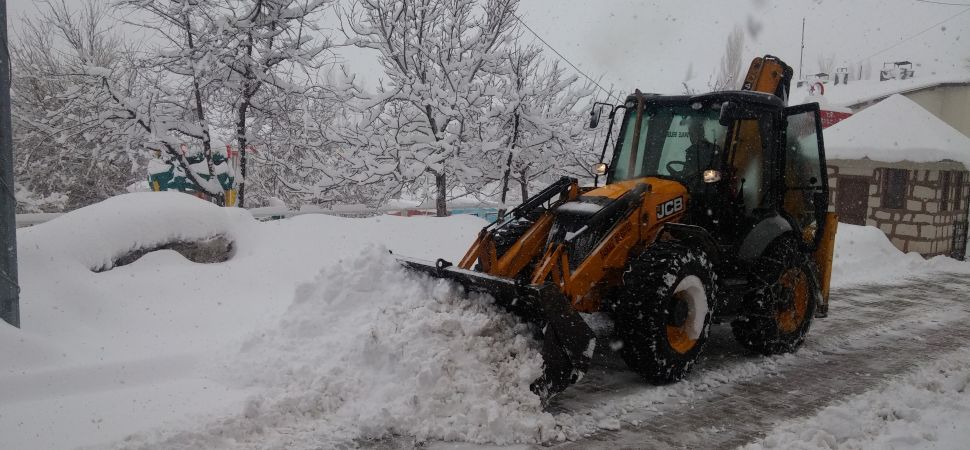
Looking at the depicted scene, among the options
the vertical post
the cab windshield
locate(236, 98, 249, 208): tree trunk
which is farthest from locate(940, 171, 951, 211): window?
the vertical post

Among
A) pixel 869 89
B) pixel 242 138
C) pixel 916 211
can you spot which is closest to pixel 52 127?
pixel 242 138

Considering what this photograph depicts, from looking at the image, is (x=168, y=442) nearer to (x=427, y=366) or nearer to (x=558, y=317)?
(x=427, y=366)

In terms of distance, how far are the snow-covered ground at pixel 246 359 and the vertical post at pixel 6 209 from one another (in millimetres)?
273

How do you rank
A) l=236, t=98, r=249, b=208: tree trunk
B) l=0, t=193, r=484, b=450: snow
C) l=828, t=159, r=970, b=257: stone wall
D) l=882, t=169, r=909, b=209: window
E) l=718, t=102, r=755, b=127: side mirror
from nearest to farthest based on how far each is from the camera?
l=0, t=193, r=484, b=450: snow, l=718, t=102, r=755, b=127: side mirror, l=236, t=98, r=249, b=208: tree trunk, l=828, t=159, r=970, b=257: stone wall, l=882, t=169, r=909, b=209: window

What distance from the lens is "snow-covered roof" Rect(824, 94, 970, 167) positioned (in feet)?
43.2

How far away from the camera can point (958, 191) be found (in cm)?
1431

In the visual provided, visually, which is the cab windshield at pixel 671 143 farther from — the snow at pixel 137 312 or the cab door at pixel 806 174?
the snow at pixel 137 312

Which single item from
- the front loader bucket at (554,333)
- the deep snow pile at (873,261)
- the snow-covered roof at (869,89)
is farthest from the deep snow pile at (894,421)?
the snow-covered roof at (869,89)

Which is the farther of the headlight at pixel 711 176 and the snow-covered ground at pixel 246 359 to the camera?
the headlight at pixel 711 176

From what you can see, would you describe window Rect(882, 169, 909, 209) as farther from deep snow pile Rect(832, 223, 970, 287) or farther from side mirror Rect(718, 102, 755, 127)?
side mirror Rect(718, 102, 755, 127)

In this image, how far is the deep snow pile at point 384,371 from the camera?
3.70 meters

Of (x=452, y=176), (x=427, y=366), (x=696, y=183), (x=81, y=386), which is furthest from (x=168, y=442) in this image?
(x=452, y=176)

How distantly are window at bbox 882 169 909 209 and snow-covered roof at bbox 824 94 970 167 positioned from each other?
0.73 m

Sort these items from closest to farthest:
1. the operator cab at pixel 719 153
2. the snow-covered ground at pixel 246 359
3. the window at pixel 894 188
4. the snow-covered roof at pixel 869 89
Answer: the snow-covered ground at pixel 246 359, the operator cab at pixel 719 153, the window at pixel 894 188, the snow-covered roof at pixel 869 89
